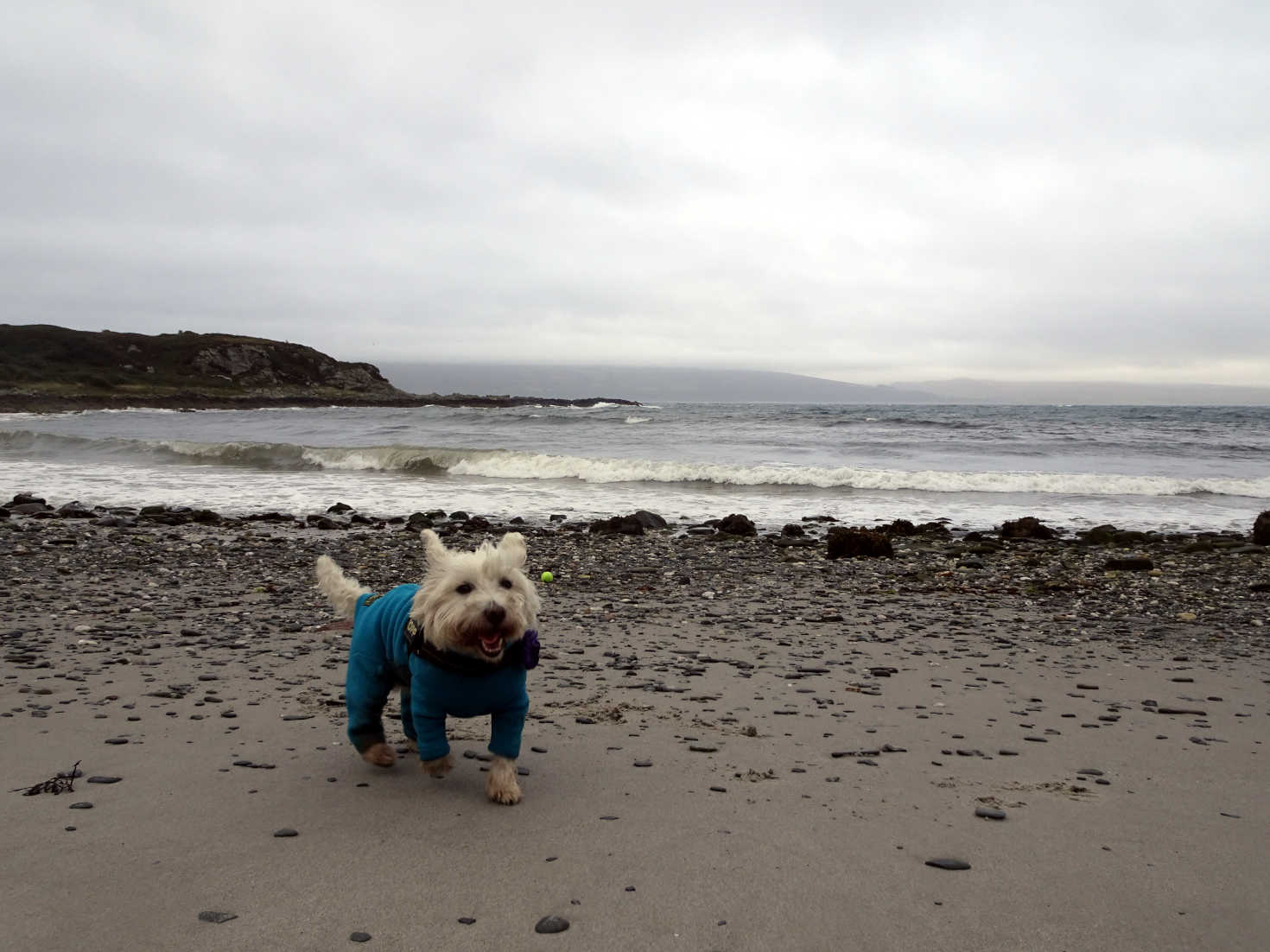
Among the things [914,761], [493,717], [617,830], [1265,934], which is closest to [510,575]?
[493,717]

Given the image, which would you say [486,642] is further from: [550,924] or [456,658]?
[550,924]

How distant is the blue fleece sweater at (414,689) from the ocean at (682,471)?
11.9 meters

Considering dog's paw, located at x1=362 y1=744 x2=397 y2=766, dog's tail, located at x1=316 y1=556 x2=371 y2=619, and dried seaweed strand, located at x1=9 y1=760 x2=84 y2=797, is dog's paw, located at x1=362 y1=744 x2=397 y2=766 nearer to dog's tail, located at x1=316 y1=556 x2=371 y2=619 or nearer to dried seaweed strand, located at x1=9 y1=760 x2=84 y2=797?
dog's tail, located at x1=316 y1=556 x2=371 y2=619

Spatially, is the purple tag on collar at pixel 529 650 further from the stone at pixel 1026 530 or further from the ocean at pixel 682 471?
the stone at pixel 1026 530

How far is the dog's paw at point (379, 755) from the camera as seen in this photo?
428 centimetres

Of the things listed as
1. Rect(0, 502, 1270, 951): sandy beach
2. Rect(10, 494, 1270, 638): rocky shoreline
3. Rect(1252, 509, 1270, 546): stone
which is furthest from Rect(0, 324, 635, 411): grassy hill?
Rect(1252, 509, 1270, 546): stone

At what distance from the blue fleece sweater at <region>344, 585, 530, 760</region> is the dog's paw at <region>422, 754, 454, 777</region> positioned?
5 centimetres

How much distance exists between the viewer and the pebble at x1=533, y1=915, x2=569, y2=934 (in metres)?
2.84

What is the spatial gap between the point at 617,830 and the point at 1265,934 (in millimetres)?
2299

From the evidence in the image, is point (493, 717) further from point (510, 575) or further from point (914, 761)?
point (914, 761)

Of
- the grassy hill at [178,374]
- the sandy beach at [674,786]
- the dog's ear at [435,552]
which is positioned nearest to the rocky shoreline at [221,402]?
the grassy hill at [178,374]

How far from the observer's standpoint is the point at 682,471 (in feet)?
82.1

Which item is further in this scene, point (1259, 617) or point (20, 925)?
point (1259, 617)

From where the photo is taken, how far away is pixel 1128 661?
684 cm
